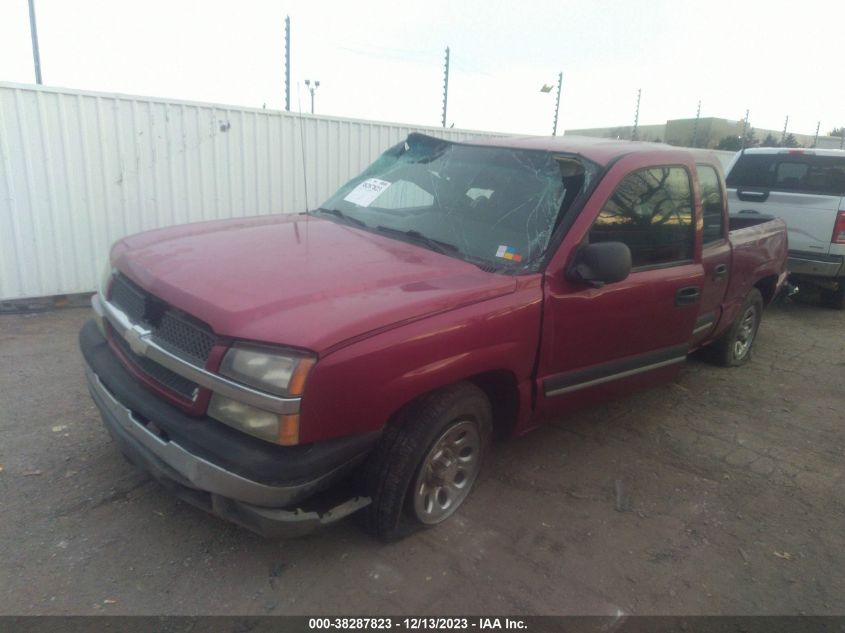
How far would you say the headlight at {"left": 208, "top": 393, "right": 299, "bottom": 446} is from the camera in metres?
2.22

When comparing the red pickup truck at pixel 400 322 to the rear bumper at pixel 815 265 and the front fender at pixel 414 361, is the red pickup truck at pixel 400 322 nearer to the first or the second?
the front fender at pixel 414 361

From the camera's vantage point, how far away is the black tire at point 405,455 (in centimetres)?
259

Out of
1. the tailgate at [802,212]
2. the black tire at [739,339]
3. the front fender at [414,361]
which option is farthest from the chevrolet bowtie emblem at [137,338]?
Answer: the tailgate at [802,212]

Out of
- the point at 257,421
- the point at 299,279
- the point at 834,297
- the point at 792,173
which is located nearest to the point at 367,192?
the point at 299,279

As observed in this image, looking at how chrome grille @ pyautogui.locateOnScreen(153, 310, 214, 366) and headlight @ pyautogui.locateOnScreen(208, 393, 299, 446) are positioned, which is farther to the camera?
chrome grille @ pyautogui.locateOnScreen(153, 310, 214, 366)

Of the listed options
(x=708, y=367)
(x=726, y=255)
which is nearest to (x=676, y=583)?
(x=726, y=255)

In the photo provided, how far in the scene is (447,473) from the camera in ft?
9.66

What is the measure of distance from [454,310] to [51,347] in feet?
13.3

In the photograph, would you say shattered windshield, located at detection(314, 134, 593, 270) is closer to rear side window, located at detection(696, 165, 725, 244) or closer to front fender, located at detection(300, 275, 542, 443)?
front fender, located at detection(300, 275, 542, 443)

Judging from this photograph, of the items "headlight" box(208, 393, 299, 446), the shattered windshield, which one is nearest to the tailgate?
the shattered windshield

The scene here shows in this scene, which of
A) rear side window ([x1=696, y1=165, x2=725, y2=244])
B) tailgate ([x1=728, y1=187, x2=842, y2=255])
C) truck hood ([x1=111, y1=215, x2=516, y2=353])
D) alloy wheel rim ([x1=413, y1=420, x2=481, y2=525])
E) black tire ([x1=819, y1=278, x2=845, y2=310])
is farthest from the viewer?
black tire ([x1=819, y1=278, x2=845, y2=310])

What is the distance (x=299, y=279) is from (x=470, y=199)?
128 cm

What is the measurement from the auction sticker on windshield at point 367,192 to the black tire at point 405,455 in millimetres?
1549

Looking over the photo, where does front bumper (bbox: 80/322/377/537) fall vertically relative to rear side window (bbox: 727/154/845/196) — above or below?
below
